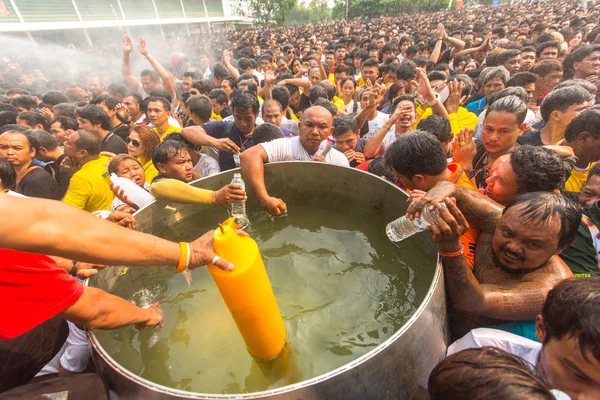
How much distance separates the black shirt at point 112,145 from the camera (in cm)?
419

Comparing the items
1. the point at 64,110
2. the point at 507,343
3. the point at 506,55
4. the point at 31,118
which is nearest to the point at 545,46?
the point at 506,55

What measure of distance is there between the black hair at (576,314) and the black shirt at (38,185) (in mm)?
4290

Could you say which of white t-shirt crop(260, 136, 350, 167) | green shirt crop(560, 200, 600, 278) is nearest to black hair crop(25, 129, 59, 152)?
white t-shirt crop(260, 136, 350, 167)

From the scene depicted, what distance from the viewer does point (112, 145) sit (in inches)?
166

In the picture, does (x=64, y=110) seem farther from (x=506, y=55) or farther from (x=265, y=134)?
(x=506, y=55)

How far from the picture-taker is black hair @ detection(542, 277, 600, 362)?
93cm

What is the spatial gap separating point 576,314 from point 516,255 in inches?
18.5

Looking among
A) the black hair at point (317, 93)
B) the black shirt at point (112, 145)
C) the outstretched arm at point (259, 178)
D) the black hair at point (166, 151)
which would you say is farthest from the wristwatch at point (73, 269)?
the black hair at point (317, 93)

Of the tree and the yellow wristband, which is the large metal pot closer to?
the yellow wristband

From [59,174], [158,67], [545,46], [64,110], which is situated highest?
[158,67]

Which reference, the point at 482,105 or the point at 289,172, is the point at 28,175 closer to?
the point at 289,172

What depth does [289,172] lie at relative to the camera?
2.53 meters

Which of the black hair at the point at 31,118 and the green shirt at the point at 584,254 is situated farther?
the black hair at the point at 31,118

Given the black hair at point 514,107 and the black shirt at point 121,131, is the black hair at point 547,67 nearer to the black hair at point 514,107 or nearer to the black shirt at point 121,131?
the black hair at point 514,107
